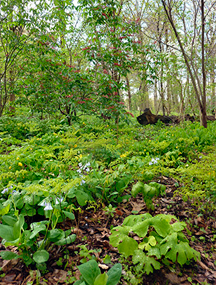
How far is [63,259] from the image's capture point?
56.7 inches

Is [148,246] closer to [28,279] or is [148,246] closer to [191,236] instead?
[191,236]

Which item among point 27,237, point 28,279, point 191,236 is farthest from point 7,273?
point 191,236

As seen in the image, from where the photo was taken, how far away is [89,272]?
1.16 meters

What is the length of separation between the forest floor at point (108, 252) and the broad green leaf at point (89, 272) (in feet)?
0.64

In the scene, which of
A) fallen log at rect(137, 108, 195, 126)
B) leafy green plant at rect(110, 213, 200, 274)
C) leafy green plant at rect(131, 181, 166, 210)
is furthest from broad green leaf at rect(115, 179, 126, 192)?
fallen log at rect(137, 108, 195, 126)

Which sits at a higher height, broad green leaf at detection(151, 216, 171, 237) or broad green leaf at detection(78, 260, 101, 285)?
broad green leaf at detection(151, 216, 171, 237)

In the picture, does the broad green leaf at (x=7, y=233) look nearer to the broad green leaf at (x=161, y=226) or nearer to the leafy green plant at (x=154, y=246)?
the leafy green plant at (x=154, y=246)

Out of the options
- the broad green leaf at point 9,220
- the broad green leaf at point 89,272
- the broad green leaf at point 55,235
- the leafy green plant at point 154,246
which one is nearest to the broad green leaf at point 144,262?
the leafy green plant at point 154,246

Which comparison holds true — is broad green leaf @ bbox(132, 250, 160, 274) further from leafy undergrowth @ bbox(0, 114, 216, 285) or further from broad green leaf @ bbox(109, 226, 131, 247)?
broad green leaf @ bbox(109, 226, 131, 247)

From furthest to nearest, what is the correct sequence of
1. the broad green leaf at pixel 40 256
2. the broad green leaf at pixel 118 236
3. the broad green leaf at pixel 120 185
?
the broad green leaf at pixel 120 185, the broad green leaf at pixel 118 236, the broad green leaf at pixel 40 256

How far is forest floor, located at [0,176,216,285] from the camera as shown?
1289mm

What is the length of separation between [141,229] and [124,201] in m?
0.86

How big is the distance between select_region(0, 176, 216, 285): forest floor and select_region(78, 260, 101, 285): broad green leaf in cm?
19

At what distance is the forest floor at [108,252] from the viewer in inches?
50.8
